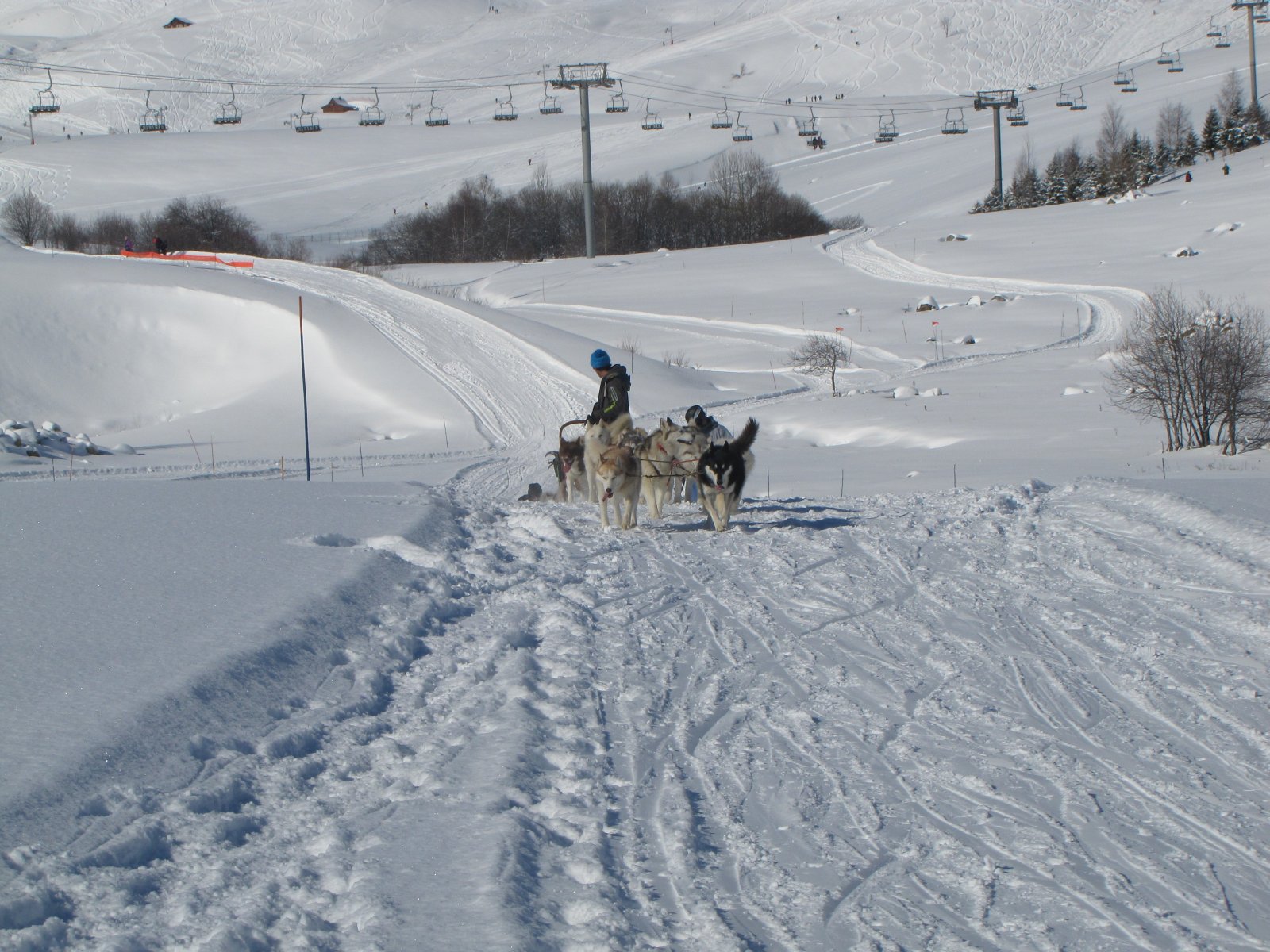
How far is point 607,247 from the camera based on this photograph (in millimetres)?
77625

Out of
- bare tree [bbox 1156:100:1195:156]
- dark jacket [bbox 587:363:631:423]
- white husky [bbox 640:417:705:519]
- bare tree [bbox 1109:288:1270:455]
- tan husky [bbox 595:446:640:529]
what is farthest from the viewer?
bare tree [bbox 1156:100:1195:156]

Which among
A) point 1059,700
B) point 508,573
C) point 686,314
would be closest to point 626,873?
point 1059,700

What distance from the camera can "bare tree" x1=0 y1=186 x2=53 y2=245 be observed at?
205 feet

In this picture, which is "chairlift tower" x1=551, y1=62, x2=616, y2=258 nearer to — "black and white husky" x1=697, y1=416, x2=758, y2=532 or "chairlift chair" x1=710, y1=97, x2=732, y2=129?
"chairlift chair" x1=710, y1=97, x2=732, y2=129

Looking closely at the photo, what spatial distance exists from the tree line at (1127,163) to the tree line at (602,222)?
11493mm

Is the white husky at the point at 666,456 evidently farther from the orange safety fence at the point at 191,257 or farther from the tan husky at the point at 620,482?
the orange safety fence at the point at 191,257

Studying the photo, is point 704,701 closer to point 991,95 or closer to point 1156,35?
point 991,95

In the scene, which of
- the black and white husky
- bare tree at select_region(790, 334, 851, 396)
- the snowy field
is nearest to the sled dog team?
the black and white husky

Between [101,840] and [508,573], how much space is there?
4855 mm

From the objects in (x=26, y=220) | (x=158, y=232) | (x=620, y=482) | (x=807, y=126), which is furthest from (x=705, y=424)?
(x=807, y=126)

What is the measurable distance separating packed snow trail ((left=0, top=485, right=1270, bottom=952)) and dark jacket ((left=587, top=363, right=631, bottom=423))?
11.6 ft

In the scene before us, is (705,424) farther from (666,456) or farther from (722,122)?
(722,122)

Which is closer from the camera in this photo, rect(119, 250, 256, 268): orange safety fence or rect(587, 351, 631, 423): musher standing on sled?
rect(587, 351, 631, 423): musher standing on sled

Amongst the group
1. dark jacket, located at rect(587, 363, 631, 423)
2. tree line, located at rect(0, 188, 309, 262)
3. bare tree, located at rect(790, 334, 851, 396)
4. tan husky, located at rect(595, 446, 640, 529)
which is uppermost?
tree line, located at rect(0, 188, 309, 262)
